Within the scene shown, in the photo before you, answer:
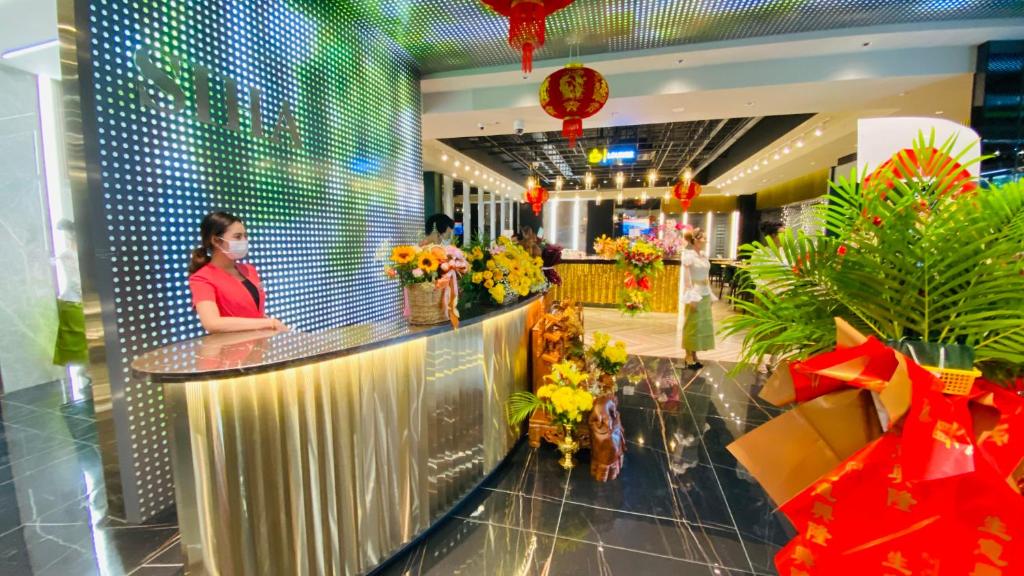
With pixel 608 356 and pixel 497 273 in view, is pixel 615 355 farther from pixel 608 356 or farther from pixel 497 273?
pixel 497 273

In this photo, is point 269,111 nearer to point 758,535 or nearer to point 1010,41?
point 758,535

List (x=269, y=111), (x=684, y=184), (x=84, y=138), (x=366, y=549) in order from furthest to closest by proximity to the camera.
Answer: (x=684, y=184) < (x=269, y=111) < (x=84, y=138) < (x=366, y=549)

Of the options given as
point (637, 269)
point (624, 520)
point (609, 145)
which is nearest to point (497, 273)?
point (624, 520)

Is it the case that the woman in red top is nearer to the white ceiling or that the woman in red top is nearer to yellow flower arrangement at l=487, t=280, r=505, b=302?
yellow flower arrangement at l=487, t=280, r=505, b=302

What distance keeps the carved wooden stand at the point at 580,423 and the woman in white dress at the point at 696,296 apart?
2.00 m

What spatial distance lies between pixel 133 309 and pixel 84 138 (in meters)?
0.90

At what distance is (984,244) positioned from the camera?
712 millimetres

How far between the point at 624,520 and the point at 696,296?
3.19 m

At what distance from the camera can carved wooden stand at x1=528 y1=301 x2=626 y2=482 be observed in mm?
2691

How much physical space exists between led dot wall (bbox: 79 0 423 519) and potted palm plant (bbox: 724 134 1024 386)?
2964 mm

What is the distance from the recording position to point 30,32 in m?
3.72

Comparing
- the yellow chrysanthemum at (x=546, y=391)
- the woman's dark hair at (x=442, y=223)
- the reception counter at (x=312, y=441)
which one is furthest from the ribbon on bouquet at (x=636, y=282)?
the reception counter at (x=312, y=441)

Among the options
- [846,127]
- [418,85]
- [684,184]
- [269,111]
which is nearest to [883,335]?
[269,111]

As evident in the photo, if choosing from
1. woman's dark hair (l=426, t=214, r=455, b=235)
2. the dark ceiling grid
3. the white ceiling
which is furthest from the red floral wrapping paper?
the dark ceiling grid
